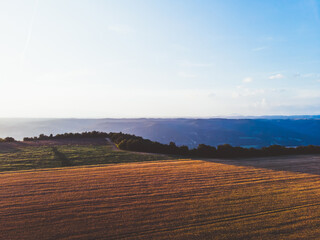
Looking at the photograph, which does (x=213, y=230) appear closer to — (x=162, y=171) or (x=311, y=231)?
(x=311, y=231)

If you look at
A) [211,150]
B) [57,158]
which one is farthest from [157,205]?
[211,150]

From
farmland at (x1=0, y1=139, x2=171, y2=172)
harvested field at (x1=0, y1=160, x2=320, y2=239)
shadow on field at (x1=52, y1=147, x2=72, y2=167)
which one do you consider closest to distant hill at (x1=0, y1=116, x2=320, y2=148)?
farmland at (x1=0, y1=139, x2=171, y2=172)

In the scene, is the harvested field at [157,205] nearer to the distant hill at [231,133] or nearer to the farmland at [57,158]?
the farmland at [57,158]

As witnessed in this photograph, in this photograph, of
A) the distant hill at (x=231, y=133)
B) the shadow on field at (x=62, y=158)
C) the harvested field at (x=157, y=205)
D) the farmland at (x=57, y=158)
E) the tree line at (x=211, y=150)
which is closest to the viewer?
the harvested field at (x=157, y=205)

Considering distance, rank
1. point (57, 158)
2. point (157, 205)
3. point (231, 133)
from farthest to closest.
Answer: point (231, 133), point (57, 158), point (157, 205)

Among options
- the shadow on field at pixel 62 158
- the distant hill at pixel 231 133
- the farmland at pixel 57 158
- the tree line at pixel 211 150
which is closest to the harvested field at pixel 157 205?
the shadow on field at pixel 62 158

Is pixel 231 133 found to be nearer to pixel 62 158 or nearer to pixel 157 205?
pixel 62 158

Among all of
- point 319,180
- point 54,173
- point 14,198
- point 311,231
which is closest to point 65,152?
point 54,173

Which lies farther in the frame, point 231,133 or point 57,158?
point 231,133
